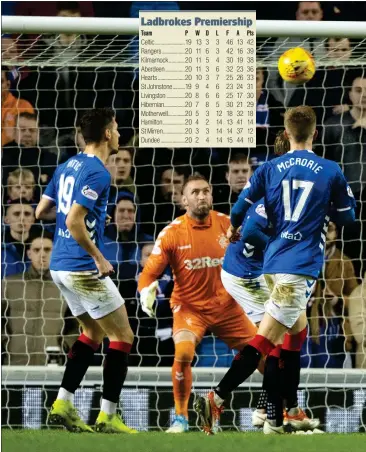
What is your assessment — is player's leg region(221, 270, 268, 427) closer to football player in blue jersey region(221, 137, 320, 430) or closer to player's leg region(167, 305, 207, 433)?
football player in blue jersey region(221, 137, 320, 430)

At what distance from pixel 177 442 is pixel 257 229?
5.62ft

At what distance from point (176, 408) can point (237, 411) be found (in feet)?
2.72

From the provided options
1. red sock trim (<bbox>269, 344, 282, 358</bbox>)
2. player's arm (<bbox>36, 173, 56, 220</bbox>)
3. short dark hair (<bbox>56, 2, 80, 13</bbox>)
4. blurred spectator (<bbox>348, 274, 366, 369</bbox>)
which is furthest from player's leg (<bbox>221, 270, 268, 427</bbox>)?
short dark hair (<bbox>56, 2, 80, 13</bbox>)

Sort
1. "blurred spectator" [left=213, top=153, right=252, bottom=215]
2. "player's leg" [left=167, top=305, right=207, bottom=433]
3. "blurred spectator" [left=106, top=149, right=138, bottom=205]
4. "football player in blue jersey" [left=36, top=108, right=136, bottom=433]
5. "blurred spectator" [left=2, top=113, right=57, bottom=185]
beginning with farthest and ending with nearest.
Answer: "blurred spectator" [left=2, top=113, right=57, bottom=185]
"blurred spectator" [left=213, top=153, right=252, bottom=215]
"blurred spectator" [left=106, top=149, right=138, bottom=205]
"player's leg" [left=167, top=305, right=207, bottom=433]
"football player in blue jersey" [left=36, top=108, right=136, bottom=433]

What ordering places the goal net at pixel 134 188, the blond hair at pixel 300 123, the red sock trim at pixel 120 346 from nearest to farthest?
the blond hair at pixel 300 123
the red sock trim at pixel 120 346
the goal net at pixel 134 188

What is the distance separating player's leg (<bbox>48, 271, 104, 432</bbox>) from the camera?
7.43 m

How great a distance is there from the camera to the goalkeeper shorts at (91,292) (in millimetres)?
7379

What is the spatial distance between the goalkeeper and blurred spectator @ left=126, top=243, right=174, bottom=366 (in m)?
0.86

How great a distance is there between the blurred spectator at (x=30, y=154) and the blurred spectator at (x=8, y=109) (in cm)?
4

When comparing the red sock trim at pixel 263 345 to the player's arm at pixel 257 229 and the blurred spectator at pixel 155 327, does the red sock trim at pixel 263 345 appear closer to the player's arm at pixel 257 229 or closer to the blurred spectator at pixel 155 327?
the player's arm at pixel 257 229

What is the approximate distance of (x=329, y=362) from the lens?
9.41 meters

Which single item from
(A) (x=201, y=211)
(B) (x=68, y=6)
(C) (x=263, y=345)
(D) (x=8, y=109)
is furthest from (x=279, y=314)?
(B) (x=68, y=6)

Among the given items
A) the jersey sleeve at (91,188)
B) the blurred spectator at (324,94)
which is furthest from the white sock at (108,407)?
the blurred spectator at (324,94)

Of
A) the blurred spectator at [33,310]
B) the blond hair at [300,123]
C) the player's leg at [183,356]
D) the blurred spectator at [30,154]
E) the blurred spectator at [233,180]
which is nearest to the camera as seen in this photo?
the blond hair at [300,123]
